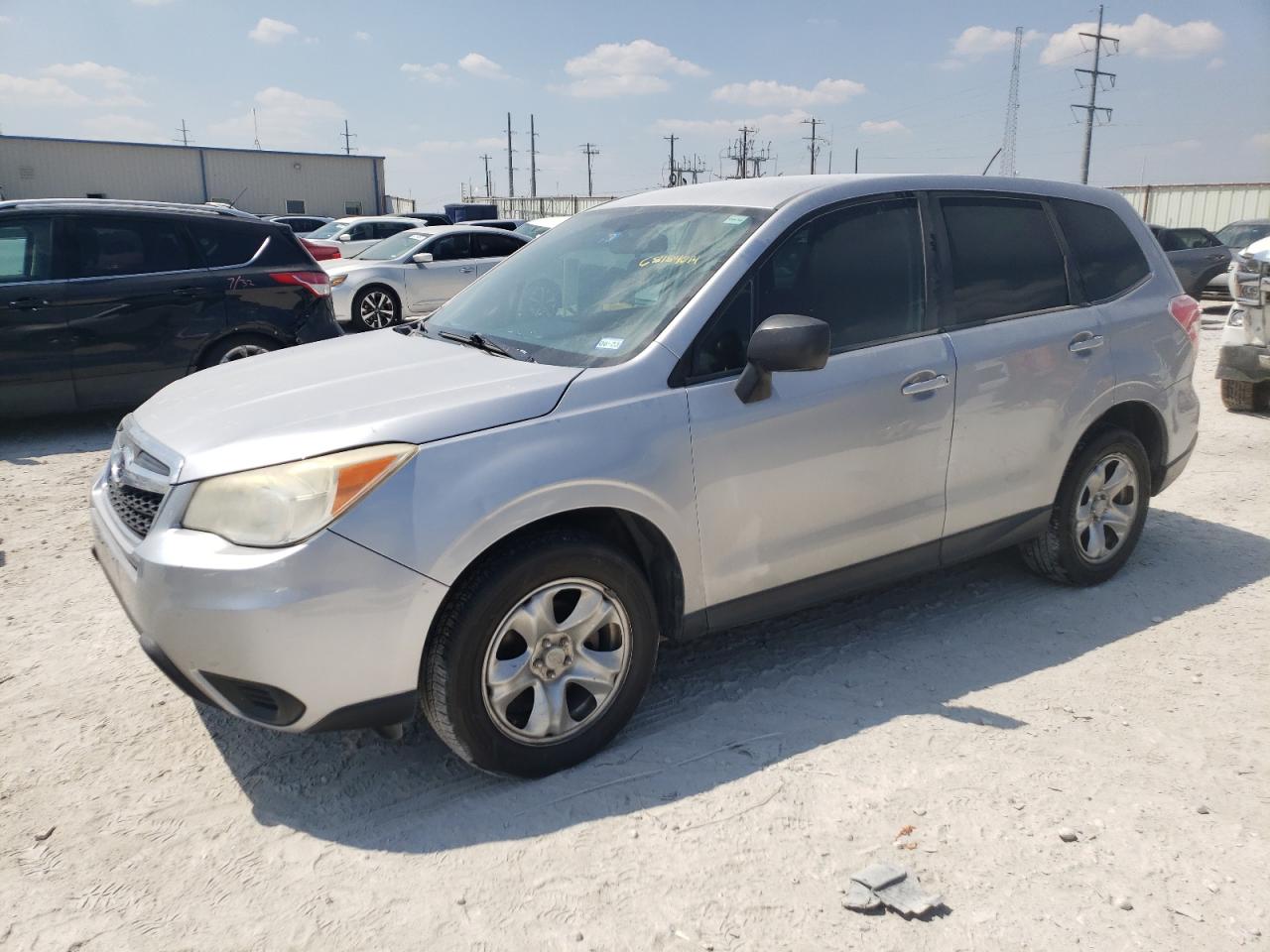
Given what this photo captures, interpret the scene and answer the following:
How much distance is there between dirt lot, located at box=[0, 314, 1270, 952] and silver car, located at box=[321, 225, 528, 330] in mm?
9590

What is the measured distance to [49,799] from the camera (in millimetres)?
2945

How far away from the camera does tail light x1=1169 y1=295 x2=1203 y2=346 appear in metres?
4.60

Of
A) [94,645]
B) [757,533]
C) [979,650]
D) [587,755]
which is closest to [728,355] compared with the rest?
[757,533]

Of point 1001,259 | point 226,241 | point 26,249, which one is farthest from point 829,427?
point 26,249

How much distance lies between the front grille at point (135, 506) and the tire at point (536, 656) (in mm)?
925

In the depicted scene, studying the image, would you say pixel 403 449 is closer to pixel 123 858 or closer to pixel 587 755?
pixel 587 755

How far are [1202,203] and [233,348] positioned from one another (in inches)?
1267

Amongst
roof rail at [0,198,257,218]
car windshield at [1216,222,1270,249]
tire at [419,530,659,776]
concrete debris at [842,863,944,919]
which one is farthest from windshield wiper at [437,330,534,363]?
car windshield at [1216,222,1270,249]

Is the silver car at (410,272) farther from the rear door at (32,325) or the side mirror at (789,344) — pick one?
the side mirror at (789,344)

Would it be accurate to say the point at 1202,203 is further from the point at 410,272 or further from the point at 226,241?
the point at 226,241

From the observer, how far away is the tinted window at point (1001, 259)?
3928mm

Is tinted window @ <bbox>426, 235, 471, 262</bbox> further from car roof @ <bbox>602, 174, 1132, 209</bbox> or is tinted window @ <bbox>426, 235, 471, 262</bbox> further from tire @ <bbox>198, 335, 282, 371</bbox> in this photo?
car roof @ <bbox>602, 174, 1132, 209</bbox>

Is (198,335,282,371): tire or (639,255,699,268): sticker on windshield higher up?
(639,255,699,268): sticker on windshield

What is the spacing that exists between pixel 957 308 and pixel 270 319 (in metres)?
5.76
